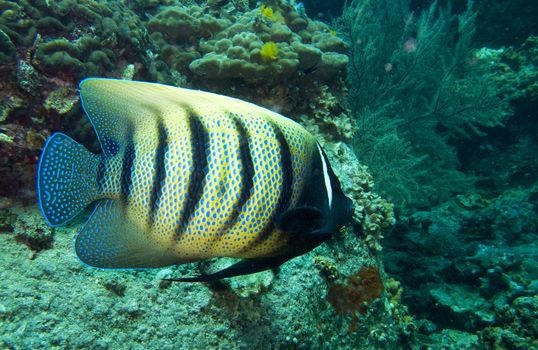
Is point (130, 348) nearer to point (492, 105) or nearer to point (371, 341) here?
point (371, 341)

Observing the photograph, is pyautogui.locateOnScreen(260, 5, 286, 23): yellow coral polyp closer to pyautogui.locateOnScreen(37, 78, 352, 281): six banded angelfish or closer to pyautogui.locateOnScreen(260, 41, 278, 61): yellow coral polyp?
pyautogui.locateOnScreen(260, 41, 278, 61): yellow coral polyp

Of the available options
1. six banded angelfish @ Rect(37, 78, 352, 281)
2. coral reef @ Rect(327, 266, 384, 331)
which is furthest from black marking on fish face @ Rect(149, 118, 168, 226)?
coral reef @ Rect(327, 266, 384, 331)

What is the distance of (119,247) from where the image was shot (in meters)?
1.38

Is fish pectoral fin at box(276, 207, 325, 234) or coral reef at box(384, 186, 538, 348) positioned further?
coral reef at box(384, 186, 538, 348)

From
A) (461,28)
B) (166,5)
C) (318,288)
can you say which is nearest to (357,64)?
(461,28)

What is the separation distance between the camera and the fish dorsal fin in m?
1.35

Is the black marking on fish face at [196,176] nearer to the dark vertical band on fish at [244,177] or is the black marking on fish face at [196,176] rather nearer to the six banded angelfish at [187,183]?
the six banded angelfish at [187,183]

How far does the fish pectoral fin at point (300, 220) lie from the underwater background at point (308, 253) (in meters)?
1.32

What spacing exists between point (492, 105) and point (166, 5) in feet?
27.2

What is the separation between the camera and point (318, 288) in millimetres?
2811

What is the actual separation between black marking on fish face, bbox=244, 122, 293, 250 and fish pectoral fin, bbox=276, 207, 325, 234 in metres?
0.04

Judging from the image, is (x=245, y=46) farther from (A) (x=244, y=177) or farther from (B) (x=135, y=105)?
(A) (x=244, y=177)

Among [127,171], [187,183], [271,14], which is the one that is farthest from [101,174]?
[271,14]

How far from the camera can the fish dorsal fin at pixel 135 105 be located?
1351mm
